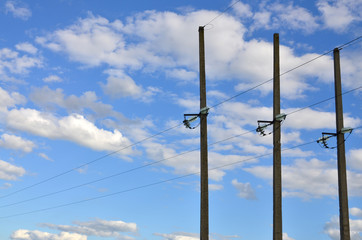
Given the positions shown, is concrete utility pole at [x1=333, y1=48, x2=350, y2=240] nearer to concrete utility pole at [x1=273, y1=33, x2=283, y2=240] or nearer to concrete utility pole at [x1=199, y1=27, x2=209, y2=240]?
concrete utility pole at [x1=273, y1=33, x2=283, y2=240]

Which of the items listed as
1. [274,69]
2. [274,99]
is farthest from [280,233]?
[274,69]

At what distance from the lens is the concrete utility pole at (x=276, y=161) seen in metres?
Answer: 19.6

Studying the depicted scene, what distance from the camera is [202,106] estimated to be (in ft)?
72.0

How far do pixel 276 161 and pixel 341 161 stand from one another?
2630 millimetres

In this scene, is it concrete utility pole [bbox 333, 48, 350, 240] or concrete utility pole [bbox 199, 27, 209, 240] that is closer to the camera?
concrete utility pole [bbox 333, 48, 350, 240]

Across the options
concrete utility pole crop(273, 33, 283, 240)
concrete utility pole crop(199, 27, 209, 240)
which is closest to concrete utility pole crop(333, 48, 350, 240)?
concrete utility pole crop(273, 33, 283, 240)

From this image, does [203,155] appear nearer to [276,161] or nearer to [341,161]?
[276,161]

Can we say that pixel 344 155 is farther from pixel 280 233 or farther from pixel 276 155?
pixel 280 233

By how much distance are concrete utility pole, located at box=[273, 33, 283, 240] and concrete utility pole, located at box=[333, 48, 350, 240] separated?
91.7 inches

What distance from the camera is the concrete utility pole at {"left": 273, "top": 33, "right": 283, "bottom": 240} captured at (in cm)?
1958

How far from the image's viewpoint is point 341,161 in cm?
2084

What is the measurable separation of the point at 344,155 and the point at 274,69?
449cm

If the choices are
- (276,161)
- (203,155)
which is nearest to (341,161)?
(276,161)

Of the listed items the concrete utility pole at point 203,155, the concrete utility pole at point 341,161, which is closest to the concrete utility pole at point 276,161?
the concrete utility pole at point 341,161
